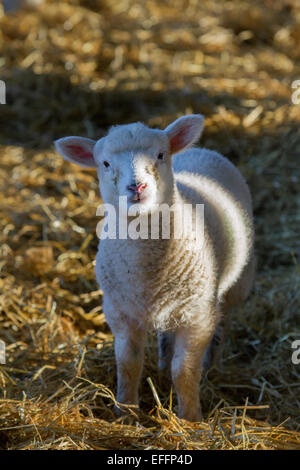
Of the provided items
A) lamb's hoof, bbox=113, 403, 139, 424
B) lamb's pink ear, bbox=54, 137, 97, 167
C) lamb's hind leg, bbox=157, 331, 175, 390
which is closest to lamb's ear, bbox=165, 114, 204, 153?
lamb's pink ear, bbox=54, 137, 97, 167

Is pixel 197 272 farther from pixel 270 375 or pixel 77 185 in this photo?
pixel 77 185

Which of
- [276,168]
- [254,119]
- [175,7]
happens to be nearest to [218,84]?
[254,119]

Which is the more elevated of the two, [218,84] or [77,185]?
[218,84]

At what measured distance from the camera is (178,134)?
8.05ft

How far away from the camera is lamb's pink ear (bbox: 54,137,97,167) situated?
245 cm

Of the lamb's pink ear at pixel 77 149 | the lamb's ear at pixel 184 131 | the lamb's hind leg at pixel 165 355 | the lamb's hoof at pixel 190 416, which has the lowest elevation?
the lamb's hoof at pixel 190 416

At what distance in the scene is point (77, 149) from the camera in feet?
8.23

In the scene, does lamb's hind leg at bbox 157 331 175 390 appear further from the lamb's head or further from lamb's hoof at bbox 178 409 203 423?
the lamb's head

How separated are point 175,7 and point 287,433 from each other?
589cm
